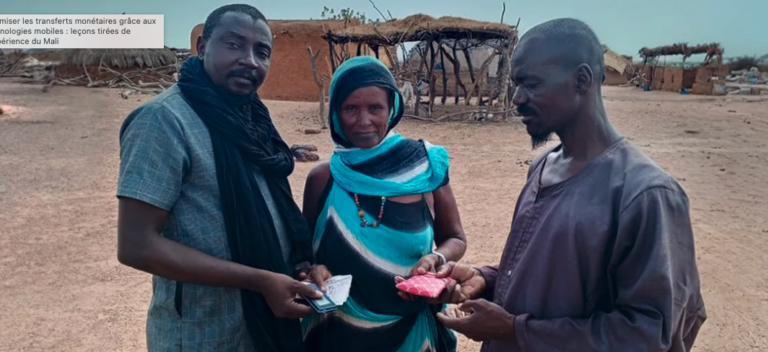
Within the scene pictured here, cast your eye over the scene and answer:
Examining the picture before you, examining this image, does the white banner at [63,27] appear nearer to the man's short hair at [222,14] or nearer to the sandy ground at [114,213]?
the sandy ground at [114,213]

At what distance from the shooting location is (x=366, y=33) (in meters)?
15.3

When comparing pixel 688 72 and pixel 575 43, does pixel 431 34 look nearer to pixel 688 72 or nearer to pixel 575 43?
pixel 575 43

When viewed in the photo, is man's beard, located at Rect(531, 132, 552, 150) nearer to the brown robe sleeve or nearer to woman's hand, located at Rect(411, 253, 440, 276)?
the brown robe sleeve

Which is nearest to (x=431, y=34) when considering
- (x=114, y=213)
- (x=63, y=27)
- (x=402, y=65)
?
(x=402, y=65)

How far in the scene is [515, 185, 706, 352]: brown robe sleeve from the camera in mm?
1161

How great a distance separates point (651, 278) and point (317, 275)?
1.03 metres

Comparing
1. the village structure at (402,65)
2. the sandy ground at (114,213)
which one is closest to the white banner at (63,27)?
the sandy ground at (114,213)

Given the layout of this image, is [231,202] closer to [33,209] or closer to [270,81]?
[33,209]

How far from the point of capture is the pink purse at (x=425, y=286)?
5.59 ft

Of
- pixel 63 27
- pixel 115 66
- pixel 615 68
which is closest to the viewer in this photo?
pixel 63 27

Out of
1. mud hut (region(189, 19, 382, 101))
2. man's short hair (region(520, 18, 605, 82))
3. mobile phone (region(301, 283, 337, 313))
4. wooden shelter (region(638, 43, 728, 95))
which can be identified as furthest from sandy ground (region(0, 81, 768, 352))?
wooden shelter (region(638, 43, 728, 95))

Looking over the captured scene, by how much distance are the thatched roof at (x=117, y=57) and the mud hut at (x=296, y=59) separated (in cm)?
518

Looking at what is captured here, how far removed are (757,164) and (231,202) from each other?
30.4ft

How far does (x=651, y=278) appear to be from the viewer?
1162mm
